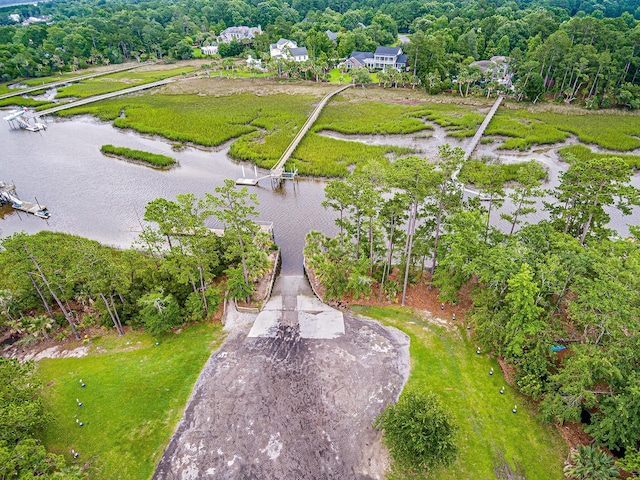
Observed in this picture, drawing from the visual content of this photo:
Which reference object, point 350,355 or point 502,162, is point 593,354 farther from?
point 502,162

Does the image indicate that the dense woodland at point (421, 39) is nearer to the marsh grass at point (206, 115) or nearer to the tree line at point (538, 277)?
the marsh grass at point (206, 115)

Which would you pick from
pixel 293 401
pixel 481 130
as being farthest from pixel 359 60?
pixel 293 401

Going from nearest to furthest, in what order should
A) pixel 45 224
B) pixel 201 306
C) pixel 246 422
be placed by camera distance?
pixel 246 422 < pixel 201 306 < pixel 45 224

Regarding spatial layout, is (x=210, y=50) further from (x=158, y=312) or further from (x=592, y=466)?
(x=592, y=466)

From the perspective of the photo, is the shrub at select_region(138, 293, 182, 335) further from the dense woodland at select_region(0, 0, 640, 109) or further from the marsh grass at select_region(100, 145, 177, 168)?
the dense woodland at select_region(0, 0, 640, 109)

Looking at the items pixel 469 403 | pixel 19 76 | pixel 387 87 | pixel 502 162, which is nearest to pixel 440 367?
pixel 469 403

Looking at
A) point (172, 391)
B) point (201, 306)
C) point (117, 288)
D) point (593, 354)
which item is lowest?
point (172, 391)
